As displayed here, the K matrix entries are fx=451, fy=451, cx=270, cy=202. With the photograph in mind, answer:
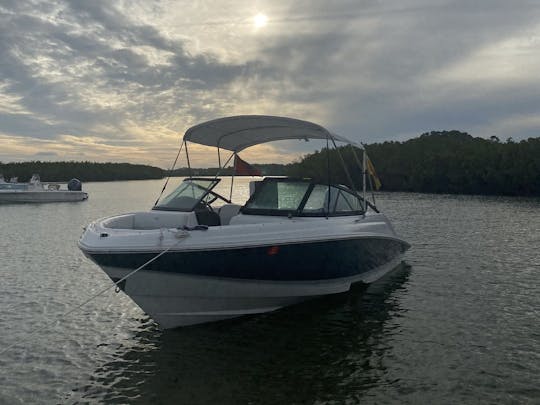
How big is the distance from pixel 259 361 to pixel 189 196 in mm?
3982

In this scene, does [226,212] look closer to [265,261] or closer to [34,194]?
[265,261]

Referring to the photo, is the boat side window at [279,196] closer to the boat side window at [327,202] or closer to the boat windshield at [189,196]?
the boat side window at [327,202]

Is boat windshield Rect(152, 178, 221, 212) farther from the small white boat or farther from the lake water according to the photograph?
the small white boat

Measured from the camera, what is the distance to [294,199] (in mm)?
8875

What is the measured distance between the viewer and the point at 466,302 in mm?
9477

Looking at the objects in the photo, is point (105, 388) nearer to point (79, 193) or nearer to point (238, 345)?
point (238, 345)

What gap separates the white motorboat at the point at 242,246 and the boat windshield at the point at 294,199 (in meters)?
0.02

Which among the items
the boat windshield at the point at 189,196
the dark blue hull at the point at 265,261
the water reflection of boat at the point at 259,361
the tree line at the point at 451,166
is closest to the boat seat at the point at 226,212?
the boat windshield at the point at 189,196

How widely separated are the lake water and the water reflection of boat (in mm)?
24

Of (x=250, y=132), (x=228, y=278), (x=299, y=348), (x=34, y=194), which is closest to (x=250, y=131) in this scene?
(x=250, y=132)

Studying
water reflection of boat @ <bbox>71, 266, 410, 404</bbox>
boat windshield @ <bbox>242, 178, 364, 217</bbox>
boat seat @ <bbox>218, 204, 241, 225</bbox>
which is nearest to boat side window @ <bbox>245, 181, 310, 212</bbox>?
boat windshield @ <bbox>242, 178, 364, 217</bbox>

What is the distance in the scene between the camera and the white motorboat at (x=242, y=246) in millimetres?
Answer: 6941

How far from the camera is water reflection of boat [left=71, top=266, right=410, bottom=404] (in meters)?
5.75

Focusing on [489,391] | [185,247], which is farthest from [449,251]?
[185,247]
